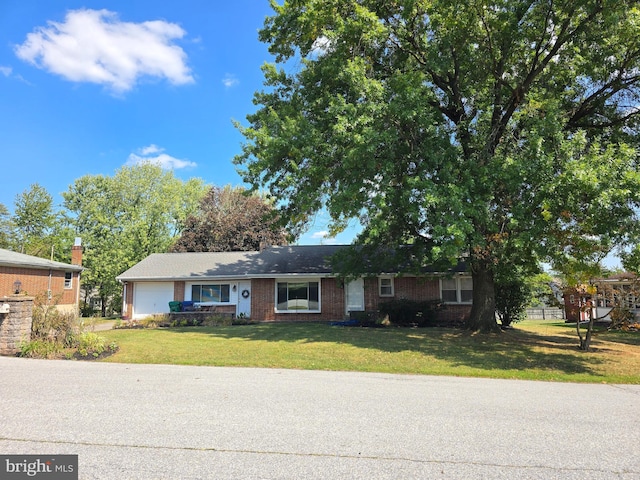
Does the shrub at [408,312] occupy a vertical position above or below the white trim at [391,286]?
below

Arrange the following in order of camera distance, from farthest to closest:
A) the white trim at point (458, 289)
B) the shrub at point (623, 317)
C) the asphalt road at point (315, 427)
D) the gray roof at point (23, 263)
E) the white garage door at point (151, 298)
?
the white garage door at point (151, 298)
the gray roof at point (23, 263)
the white trim at point (458, 289)
the shrub at point (623, 317)
the asphalt road at point (315, 427)

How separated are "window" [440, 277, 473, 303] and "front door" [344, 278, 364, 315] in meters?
4.07

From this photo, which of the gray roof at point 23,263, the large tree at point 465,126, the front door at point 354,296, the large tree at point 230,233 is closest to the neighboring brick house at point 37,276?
the gray roof at point 23,263

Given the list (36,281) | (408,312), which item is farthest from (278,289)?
(36,281)

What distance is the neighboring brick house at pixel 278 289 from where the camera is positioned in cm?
2175

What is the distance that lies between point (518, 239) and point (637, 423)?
636 centimetres

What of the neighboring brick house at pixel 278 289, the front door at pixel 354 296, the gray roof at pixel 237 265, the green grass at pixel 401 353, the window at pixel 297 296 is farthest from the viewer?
the gray roof at pixel 237 265

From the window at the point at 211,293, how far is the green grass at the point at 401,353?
7039 millimetres

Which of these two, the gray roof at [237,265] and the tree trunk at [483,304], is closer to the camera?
the tree trunk at [483,304]

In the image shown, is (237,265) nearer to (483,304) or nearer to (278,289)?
(278,289)

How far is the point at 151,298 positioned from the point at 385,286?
13.2 metres

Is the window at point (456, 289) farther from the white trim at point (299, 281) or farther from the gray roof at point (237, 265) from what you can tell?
the white trim at point (299, 281)

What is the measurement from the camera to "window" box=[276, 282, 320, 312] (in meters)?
22.6

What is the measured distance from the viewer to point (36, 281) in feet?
85.1
